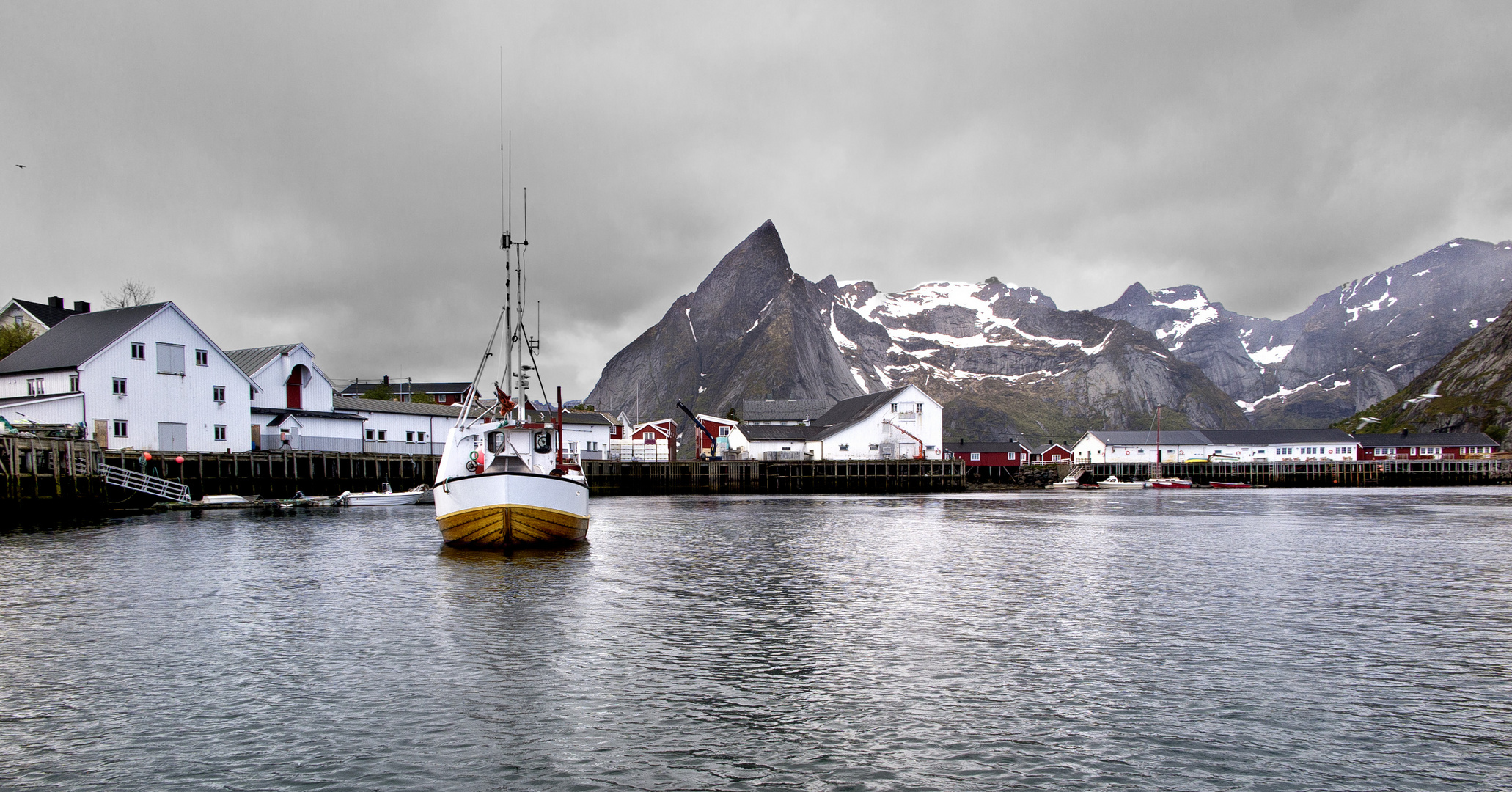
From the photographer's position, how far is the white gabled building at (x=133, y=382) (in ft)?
190

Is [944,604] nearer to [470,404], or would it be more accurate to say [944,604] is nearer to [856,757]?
[856,757]

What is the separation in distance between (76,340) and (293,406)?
1732 cm

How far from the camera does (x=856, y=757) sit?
11.1 meters

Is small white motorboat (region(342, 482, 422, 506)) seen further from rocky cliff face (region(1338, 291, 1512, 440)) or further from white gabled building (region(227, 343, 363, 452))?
rocky cliff face (region(1338, 291, 1512, 440))

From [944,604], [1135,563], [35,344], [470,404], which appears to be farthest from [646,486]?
[944,604]

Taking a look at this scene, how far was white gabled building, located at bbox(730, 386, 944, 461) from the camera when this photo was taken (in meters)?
121

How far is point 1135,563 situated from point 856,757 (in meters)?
23.1

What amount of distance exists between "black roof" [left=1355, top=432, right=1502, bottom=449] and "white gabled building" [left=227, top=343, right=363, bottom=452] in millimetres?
147026

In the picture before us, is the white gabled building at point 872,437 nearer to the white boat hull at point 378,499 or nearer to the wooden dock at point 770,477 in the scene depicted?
the wooden dock at point 770,477

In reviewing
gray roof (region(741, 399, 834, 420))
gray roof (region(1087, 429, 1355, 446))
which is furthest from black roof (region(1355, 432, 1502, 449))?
gray roof (region(741, 399, 834, 420))

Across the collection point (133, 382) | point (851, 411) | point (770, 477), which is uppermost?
point (133, 382)

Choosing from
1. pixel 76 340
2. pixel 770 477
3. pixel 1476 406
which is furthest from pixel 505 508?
pixel 1476 406

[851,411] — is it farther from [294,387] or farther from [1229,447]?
[294,387]

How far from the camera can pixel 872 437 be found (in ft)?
399
